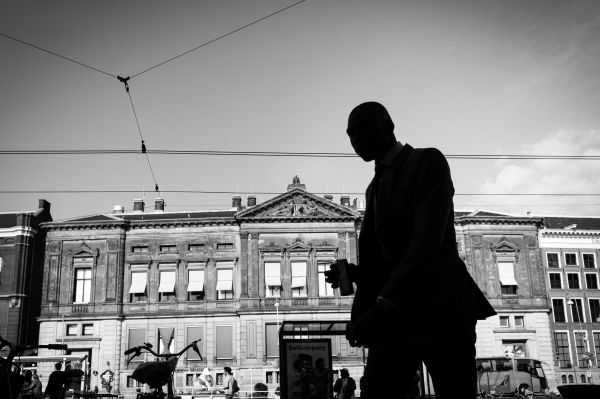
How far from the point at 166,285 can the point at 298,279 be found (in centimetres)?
A: 1050

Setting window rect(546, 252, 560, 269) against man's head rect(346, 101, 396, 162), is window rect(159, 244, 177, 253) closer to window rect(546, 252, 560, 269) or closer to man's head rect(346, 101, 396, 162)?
window rect(546, 252, 560, 269)

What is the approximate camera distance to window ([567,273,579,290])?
53.9 m

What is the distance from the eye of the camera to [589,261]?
55062 millimetres

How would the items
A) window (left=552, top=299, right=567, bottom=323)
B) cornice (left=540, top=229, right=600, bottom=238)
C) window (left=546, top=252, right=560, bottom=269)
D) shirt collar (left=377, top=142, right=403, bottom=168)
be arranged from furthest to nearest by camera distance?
cornice (left=540, top=229, right=600, bottom=238) < window (left=546, top=252, right=560, bottom=269) < window (left=552, top=299, right=567, bottom=323) < shirt collar (left=377, top=142, right=403, bottom=168)

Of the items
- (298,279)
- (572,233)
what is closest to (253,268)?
(298,279)

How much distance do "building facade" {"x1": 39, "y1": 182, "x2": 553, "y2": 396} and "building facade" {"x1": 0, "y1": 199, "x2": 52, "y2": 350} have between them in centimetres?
205

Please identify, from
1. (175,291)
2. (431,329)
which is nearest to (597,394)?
(431,329)

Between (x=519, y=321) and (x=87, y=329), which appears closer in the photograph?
(x=87, y=329)

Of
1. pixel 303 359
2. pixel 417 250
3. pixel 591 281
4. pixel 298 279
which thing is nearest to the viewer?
pixel 417 250

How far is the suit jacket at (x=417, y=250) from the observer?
2.59 meters

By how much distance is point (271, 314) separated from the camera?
47062 mm

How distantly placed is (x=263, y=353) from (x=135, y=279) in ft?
39.1

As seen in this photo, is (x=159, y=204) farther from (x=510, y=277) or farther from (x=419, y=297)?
(x=419, y=297)

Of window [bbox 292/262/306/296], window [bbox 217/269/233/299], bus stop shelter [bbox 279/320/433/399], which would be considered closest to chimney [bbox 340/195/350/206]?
window [bbox 292/262/306/296]
